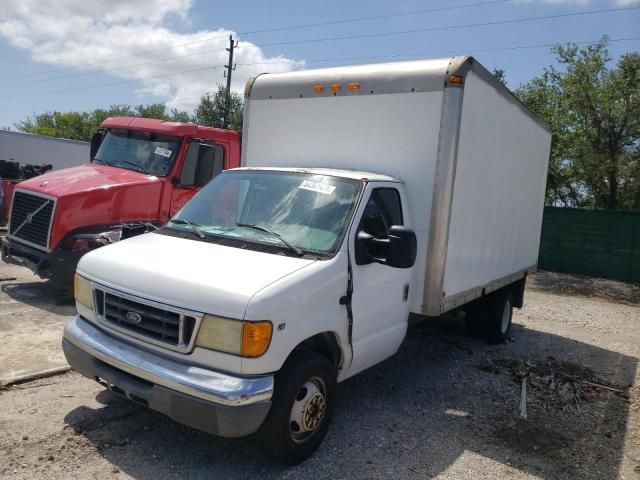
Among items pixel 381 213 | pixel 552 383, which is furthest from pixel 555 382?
pixel 381 213

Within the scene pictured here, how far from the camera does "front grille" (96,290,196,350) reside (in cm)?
337

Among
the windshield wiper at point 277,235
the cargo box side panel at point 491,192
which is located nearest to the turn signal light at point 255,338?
the windshield wiper at point 277,235

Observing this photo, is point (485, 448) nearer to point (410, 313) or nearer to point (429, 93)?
point (410, 313)

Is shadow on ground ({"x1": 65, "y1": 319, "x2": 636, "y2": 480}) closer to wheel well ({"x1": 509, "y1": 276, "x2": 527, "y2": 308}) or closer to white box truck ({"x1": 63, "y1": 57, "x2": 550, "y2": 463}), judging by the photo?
white box truck ({"x1": 63, "y1": 57, "x2": 550, "y2": 463})

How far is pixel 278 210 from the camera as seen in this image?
4.37m

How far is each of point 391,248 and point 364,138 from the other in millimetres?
1685

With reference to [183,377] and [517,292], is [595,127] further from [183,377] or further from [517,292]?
[183,377]

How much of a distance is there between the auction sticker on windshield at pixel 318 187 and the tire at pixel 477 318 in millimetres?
3803

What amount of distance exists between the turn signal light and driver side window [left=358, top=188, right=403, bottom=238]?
4.23ft

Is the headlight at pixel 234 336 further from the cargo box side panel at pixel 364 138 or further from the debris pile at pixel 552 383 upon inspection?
the debris pile at pixel 552 383

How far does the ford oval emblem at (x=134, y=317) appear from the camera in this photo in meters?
3.56

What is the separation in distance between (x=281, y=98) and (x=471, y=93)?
78.5 inches

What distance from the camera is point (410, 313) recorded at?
513 centimetres

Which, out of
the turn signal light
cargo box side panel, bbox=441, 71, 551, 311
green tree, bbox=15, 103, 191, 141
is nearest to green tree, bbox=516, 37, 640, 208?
cargo box side panel, bbox=441, 71, 551, 311
